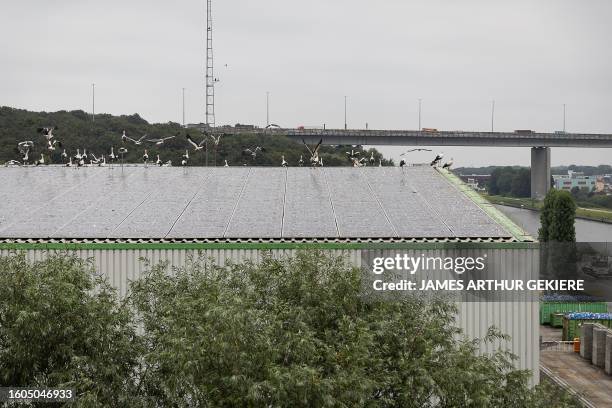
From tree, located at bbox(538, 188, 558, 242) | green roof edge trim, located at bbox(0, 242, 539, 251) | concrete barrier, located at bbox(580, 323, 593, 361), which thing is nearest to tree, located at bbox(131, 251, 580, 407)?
green roof edge trim, located at bbox(0, 242, 539, 251)

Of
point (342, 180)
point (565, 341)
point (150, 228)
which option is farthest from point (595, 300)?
point (150, 228)

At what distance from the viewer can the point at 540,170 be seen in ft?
348

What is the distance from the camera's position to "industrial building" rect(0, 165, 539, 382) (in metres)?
16.1

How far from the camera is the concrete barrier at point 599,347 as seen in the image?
98.8 ft

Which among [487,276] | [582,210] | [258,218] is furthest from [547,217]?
[582,210]

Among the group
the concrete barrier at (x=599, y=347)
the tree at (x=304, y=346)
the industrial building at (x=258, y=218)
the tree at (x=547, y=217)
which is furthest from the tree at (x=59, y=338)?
the tree at (x=547, y=217)

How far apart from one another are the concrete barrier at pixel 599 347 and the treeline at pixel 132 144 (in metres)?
23.9

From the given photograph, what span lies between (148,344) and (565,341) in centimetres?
2857

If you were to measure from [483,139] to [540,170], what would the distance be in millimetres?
10393

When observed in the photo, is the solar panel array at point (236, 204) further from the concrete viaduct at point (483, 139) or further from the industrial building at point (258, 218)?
the concrete viaduct at point (483, 139)

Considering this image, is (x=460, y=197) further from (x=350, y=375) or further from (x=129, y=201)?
(x=350, y=375)

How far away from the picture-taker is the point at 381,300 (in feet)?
37.6

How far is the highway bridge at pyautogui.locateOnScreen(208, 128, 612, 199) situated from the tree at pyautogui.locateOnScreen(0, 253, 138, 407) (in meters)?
81.9

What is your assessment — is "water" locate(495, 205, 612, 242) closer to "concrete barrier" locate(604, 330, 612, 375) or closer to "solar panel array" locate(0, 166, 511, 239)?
"concrete barrier" locate(604, 330, 612, 375)
